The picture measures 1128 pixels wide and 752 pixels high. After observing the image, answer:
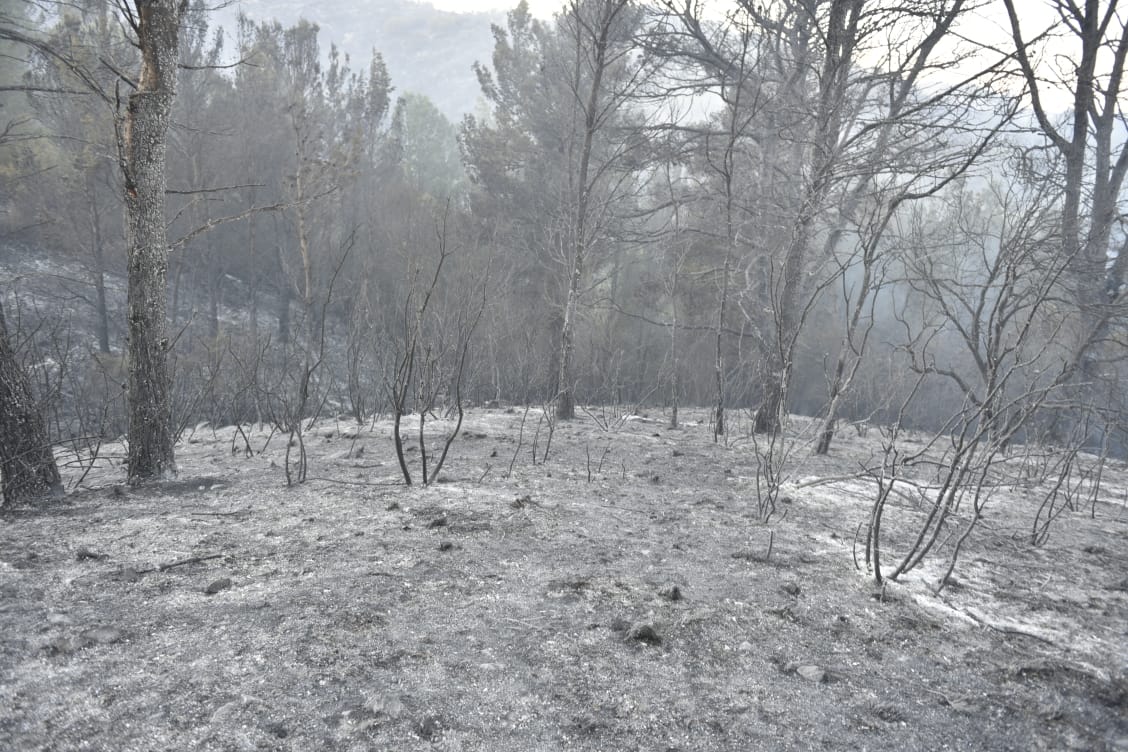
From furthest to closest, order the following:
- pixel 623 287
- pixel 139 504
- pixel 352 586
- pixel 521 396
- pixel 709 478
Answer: pixel 623 287, pixel 521 396, pixel 709 478, pixel 139 504, pixel 352 586

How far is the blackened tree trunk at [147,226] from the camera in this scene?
12.9 ft

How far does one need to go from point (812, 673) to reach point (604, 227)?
7.93 meters

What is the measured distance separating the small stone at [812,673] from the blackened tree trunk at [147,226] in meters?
3.98

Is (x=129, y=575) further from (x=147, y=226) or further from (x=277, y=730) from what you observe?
(x=147, y=226)

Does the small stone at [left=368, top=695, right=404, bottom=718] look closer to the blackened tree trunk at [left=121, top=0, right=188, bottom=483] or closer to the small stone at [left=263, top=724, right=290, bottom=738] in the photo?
the small stone at [left=263, top=724, right=290, bottom=738]

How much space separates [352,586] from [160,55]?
3736 millimetres

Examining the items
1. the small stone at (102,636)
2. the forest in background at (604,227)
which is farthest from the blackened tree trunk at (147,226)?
the small stone at (102,636)

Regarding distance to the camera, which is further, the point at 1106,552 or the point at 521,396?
the point at 521,396

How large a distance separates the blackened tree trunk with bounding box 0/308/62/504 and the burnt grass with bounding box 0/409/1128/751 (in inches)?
6.8

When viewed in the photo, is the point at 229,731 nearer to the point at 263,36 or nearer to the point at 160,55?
the point at 160,55

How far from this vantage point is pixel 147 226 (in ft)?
13.0

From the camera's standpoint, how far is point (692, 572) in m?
2.89

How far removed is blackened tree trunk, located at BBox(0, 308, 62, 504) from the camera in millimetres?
3373

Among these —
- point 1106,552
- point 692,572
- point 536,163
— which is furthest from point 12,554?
point 536,163
